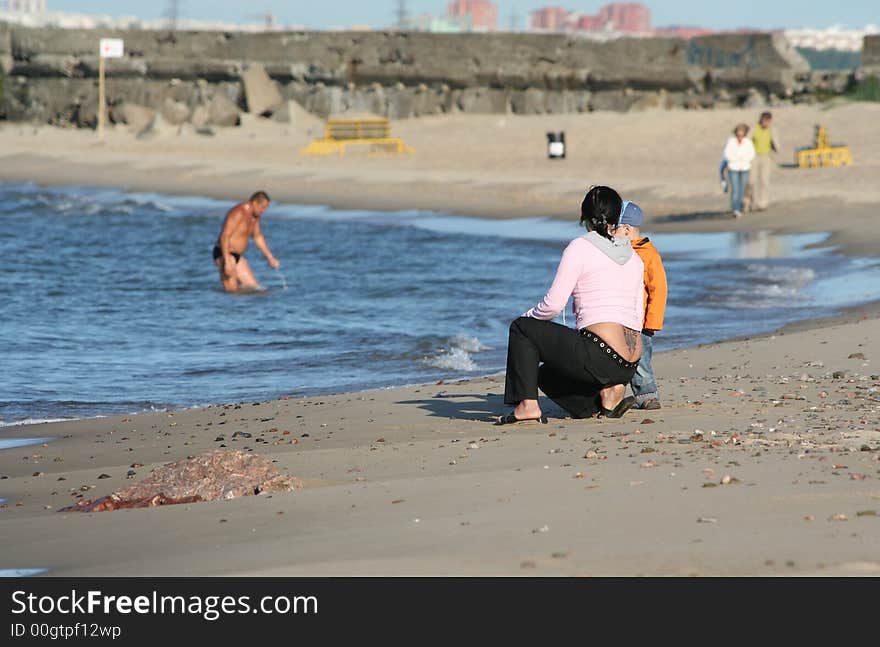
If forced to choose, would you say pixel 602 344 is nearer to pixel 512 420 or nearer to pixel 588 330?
pixel 588 330

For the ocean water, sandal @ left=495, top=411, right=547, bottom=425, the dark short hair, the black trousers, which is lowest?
the ocean water

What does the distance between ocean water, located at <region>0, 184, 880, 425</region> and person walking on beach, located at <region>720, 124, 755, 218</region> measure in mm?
1081

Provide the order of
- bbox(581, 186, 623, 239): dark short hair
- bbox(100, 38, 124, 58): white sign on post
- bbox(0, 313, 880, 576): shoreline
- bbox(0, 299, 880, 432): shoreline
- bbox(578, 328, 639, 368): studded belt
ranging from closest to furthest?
1. bbox(0, 313, 880, 576): shoreline
2. bbox(581, 186, 623, 239): dark short hair
3. bbox(578, 328, 639, 368): studded belt
4. bbox(0, 299, 880, 432): shoreline
5. bbox(100, 38, 124, 58): white sign on post

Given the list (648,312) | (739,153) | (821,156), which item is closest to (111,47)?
(821,156)

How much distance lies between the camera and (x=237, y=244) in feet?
55.1

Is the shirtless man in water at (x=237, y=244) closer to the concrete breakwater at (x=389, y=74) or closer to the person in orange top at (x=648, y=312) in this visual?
the person in orange top at (x=648, y=312)

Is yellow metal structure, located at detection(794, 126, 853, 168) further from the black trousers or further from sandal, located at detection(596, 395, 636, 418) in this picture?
the black trousers

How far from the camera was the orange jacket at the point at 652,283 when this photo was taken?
26.3 ft

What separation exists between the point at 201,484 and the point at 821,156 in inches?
915

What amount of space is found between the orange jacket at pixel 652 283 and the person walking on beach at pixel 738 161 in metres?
12.8

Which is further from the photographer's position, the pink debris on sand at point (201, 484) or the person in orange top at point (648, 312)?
the person in orange top at point (648, 312)

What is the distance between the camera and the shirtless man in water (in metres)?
16.6

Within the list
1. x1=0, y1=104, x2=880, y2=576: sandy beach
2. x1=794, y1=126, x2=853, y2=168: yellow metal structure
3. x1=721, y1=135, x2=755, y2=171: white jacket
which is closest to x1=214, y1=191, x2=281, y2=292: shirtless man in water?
x1=0, y1=104, x2=880, y2=576: sandy beach

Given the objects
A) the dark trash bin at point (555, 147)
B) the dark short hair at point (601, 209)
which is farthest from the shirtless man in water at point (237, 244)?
the dark trash bin at point (555, 147)
